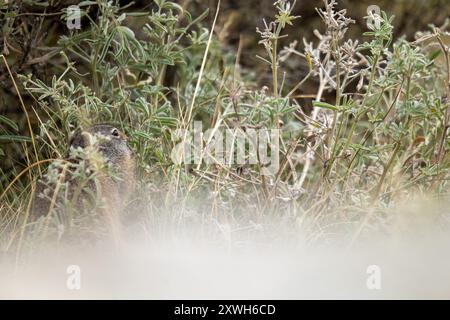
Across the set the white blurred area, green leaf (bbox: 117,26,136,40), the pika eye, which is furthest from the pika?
green leaf (bbox: 117,26,136,40)

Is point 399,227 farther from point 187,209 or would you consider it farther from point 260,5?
point 260,5

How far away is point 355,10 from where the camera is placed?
4117mm

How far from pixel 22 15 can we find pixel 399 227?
1.44 meters

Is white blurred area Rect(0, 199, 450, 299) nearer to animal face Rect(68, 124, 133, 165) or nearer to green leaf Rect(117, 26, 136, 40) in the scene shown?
animal face Rect(68, 124, 133, 165)

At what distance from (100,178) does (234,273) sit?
0.47m

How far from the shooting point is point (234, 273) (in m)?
1.67

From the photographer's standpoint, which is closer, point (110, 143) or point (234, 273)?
point (234, 273)

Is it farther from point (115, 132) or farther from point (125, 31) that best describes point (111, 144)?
point (125, 31)

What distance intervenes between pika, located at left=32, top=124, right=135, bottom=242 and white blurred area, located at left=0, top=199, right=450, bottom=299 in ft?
0.45

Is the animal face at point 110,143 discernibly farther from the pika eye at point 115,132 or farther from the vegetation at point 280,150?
the vegetation at point 280,150

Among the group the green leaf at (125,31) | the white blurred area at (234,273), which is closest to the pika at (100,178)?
the white blurred area at (234,273)

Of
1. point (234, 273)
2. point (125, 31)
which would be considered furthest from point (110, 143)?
point (234, 273)

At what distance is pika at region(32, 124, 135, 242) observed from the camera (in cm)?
184
